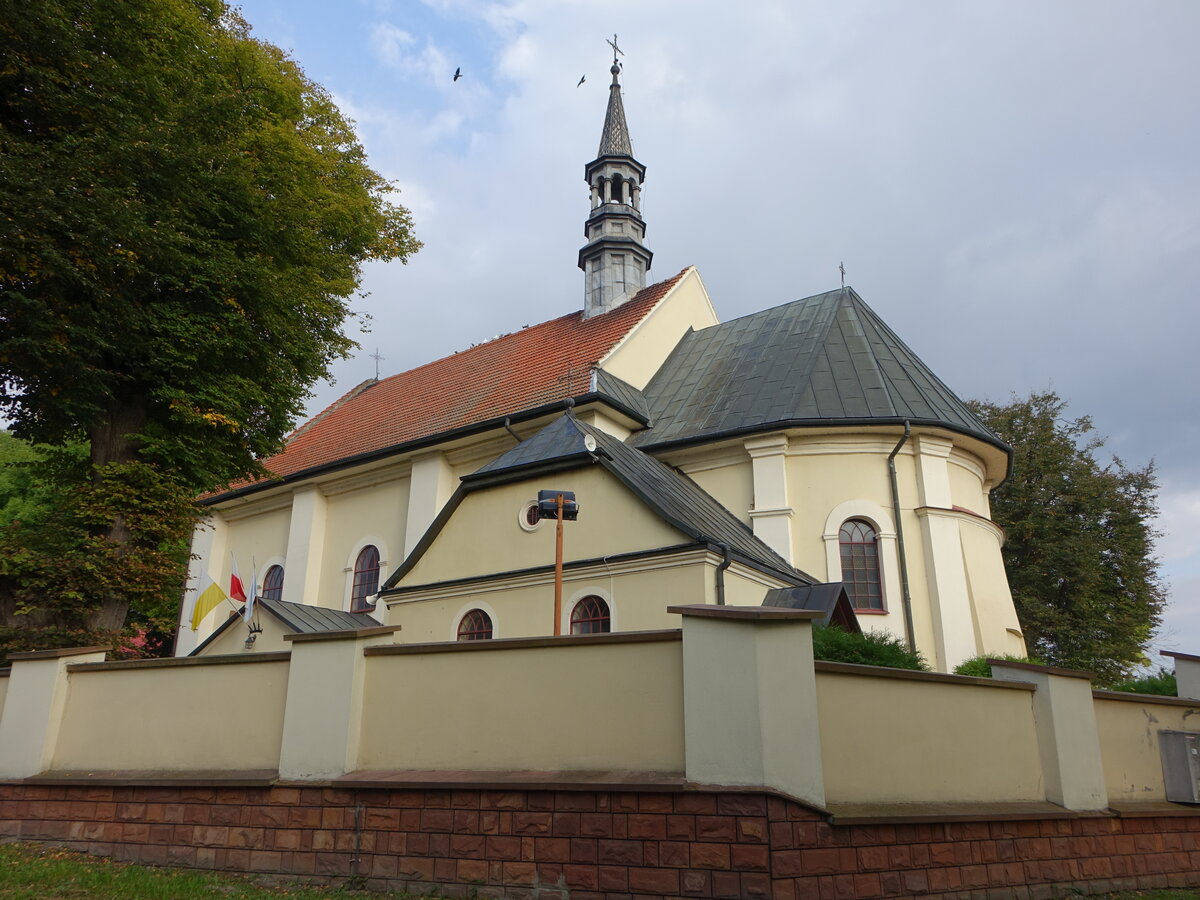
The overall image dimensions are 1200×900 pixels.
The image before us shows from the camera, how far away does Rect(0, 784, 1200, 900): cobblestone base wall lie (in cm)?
590

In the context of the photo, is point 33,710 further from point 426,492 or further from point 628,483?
point 426,492

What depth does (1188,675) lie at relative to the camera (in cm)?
1023

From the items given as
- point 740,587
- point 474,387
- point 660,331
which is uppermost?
point 660,331

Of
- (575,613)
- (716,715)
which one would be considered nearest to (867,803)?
(716,715)

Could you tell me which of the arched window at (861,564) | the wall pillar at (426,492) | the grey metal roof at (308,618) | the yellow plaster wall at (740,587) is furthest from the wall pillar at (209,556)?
the yellow plaster wall at (740,587)

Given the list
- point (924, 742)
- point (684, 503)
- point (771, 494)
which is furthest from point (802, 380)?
point (924, 742)

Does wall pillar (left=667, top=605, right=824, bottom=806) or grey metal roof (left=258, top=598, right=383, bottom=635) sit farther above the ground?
grey metal roof (left=258, top=598, right=383, bottom=635)

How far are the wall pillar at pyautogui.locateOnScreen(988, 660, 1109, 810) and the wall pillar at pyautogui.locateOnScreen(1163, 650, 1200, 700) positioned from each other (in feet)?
9.13

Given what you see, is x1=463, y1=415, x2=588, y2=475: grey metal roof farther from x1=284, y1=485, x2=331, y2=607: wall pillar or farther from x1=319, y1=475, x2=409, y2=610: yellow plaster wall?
x1=284, y1=485, x2=331, y2=607: wall pillar

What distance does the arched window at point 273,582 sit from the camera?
23188mm

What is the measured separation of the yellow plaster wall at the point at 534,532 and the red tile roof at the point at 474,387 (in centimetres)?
462

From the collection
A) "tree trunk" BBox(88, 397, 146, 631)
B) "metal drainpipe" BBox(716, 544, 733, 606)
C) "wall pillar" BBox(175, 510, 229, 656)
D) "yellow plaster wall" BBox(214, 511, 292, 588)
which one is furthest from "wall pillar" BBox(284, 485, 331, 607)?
"metal drainpipe" BBox(716, 544, 733, 606)

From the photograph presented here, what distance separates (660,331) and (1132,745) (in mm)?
14037

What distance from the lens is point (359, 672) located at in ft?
24.7
